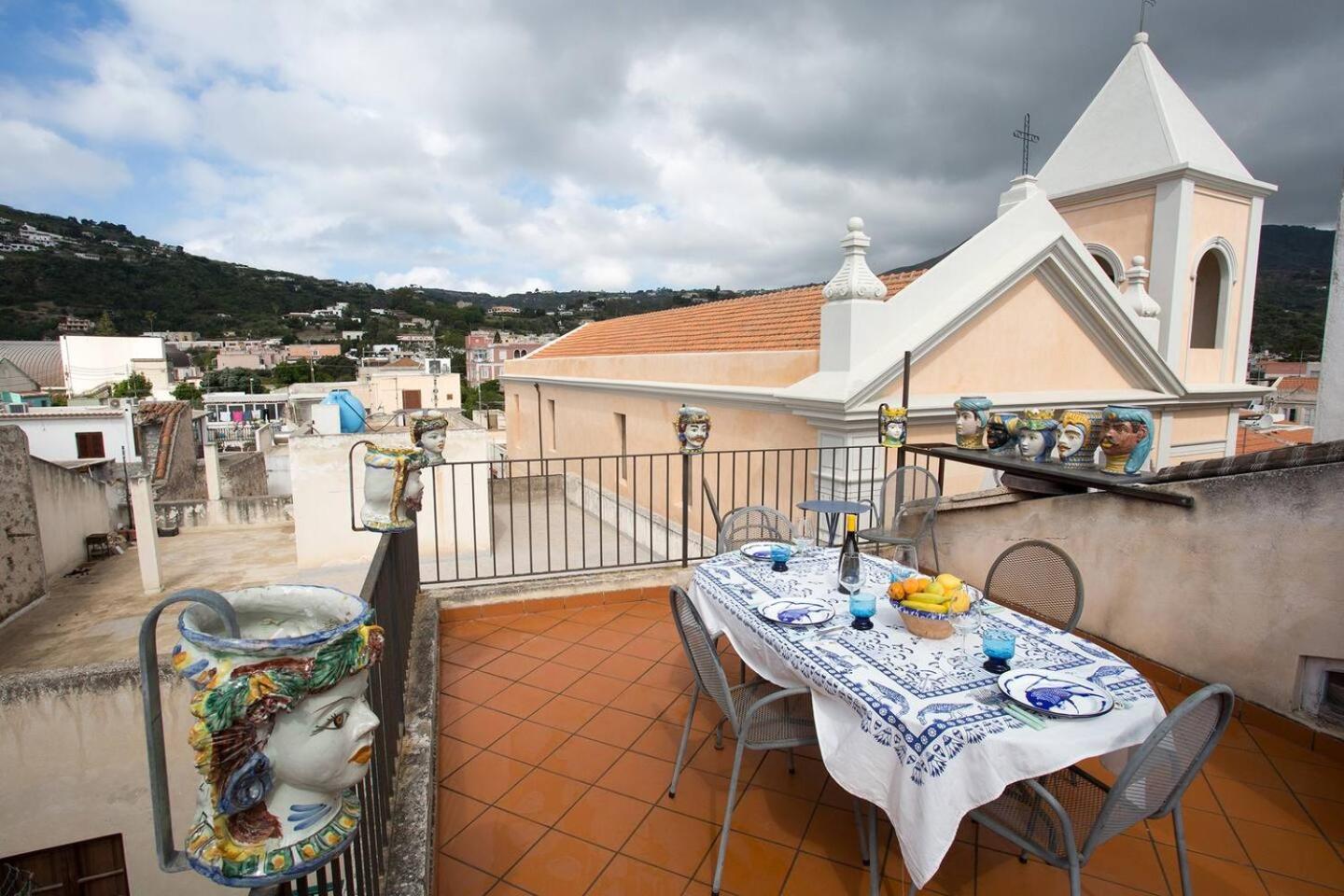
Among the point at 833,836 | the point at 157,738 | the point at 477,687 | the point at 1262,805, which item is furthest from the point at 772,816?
the point at 157,738

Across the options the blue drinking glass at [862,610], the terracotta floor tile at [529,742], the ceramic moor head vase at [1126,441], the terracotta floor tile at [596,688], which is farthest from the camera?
the ceramic moor head vase at [1126,441]

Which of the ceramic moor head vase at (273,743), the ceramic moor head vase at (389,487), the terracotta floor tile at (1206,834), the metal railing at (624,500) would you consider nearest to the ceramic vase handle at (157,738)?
the ceramic moor head vase at (273,743)

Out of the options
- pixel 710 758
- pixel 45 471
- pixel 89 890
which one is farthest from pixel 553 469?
pixel 710 758

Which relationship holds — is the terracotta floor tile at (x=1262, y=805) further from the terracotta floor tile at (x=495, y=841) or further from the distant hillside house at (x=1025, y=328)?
the distant hillside house at (x=1025, y=328)

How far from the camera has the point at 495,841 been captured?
2602 millimetres

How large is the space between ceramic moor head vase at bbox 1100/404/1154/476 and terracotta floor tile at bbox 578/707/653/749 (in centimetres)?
333

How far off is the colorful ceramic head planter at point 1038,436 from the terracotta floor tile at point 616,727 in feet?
11.1

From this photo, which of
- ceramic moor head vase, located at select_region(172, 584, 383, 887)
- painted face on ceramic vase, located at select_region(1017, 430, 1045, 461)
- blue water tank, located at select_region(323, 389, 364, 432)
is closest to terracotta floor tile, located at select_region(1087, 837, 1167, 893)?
ceramic moor head vase, located at select_region(172, 584, 383, 887)

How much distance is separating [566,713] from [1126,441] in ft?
12.4

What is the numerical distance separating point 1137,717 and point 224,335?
10268 centimetres

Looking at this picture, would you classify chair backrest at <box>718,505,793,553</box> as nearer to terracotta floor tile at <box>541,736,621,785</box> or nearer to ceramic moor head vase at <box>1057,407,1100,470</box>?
terracotta floor tile at <box>541,736,621,785</box>

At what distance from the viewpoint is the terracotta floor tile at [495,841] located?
2.50 m

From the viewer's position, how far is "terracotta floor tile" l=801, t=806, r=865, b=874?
2504 millimetres

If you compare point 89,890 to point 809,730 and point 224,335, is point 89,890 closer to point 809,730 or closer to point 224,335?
point 809,730
